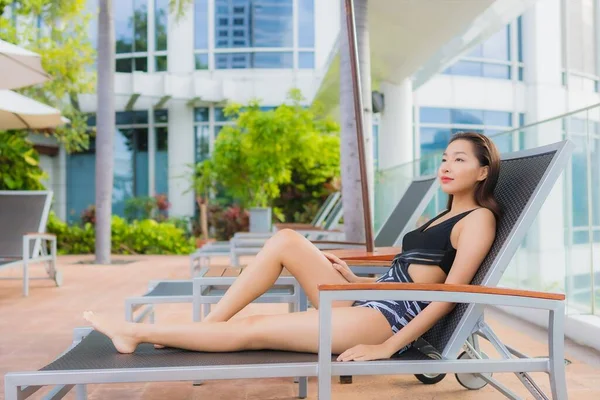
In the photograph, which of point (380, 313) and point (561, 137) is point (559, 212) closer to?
point (561, 137)

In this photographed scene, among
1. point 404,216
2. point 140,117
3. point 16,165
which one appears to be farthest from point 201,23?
point 404,216

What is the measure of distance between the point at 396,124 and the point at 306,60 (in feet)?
23.4

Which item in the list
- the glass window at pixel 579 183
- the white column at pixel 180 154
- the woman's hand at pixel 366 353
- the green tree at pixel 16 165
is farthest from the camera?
the white column at pixel 180 154

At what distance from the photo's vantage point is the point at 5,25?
492 inches

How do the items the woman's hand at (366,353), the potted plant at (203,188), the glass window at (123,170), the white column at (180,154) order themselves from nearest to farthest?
the woman's hand at (366,353), the potted plant at (203,188), the white column at (180,154), the glass window at (123,170)

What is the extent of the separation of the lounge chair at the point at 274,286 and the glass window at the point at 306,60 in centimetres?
1359

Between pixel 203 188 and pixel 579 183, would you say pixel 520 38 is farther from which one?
pixel 579 183

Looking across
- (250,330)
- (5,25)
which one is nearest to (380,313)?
(250,330)

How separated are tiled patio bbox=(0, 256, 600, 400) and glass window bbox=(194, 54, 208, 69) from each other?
10.8 metres

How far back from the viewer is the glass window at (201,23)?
60.6 ft

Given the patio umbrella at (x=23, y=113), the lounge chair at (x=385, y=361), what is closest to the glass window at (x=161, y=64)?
the patio umbrella at (x=23, y=113)

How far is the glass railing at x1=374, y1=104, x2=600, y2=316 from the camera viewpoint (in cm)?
430

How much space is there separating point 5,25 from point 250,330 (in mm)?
12046

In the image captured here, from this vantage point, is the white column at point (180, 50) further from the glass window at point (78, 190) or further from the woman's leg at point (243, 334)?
the woman's leg at point (243, 334)
